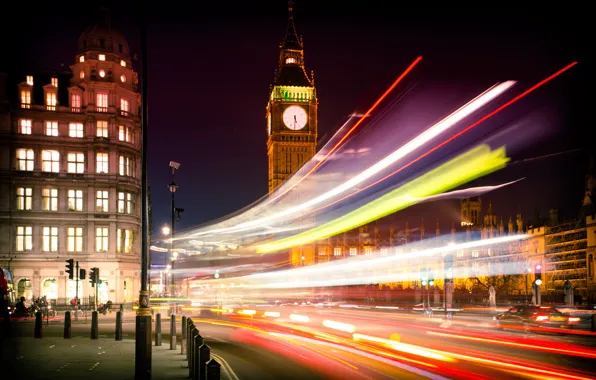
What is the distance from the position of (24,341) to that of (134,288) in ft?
145

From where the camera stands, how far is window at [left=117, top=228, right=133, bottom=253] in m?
68.0

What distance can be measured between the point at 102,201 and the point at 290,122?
99.6 metres

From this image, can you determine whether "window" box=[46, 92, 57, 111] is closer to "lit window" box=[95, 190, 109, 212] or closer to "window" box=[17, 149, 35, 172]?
"window" box=[17, 149, 35, 172]

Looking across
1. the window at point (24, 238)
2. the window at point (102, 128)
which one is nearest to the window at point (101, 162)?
the window at point (102, 128)

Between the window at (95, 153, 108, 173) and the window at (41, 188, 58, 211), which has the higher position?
the window at (95, 153, 108, 173)

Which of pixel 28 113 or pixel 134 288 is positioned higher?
pixel 28 113

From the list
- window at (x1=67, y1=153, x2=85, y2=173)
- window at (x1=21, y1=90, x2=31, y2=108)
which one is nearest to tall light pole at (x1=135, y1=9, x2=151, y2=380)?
window at (x1=67, y1=153, x2=85, y2=173)

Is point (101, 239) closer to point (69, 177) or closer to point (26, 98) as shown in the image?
point (69, 177)

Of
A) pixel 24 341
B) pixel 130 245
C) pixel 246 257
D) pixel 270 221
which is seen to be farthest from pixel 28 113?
pixel 24 341

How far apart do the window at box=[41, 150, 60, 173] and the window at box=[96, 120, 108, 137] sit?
434 cm

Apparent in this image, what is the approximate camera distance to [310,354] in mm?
22344

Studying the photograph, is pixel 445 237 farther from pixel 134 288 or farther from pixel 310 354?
A: pixel 310 354

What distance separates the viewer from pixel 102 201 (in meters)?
67.5

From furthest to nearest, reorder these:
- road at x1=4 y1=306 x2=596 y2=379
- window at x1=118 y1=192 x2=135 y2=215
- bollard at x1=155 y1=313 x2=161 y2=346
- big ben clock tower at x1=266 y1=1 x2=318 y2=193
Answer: big ben clock tower at x1=266 y1=1 x2=318 y2=193
window at x1=118 y1=192 x2=135 y2=215
bollard at x1=155 y1=313 x2=161 y2=346
road at x1=4 y1=306 x2=596 y2=379
